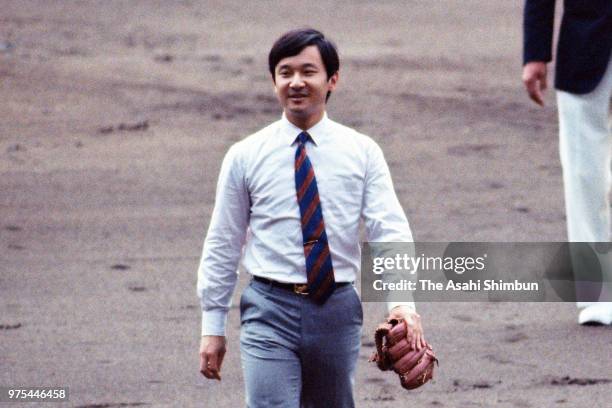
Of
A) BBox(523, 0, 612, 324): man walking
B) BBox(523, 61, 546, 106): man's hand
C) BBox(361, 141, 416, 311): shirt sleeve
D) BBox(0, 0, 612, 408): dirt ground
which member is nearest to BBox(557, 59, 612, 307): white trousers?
BBox(523, 0, 612, 324): man walking

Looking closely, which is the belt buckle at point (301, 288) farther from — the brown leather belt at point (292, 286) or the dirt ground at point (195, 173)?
the dirt ground at point (195, 173)

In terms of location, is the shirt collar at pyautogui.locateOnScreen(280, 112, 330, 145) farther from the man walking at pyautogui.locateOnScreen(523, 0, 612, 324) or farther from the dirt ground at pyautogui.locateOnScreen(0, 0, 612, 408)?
the man walking at pyautogui.locateOnScreen(523, 0, 612, 324)

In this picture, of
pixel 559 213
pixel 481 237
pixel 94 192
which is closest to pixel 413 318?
pixel 481 237

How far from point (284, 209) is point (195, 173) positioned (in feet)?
20.6

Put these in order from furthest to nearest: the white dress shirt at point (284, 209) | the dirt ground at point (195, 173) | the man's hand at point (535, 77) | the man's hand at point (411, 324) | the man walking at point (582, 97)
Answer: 1. the man's hand at point (535, 77)
2. the man walking at point (582, 97)
3. the dirt ground at point (195, 173)
4. the white dress shirt at point (284, 209)
5. the man's hand at point (411, 324)

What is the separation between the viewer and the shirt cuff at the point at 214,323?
4062 mm

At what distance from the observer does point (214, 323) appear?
13.3ft

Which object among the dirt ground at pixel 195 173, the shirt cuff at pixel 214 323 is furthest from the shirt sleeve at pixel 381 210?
the dirt ground at pixel 195 173

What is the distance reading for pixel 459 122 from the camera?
1231 centimetres

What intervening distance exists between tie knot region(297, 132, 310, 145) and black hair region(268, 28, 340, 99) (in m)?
0.19

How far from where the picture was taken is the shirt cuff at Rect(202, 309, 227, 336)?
4.06 m

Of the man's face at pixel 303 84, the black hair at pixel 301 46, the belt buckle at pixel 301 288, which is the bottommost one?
the belt buckle at pixel 301 288

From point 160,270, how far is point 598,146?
252 cm

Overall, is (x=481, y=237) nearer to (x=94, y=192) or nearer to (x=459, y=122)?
(x=94, y=192)
